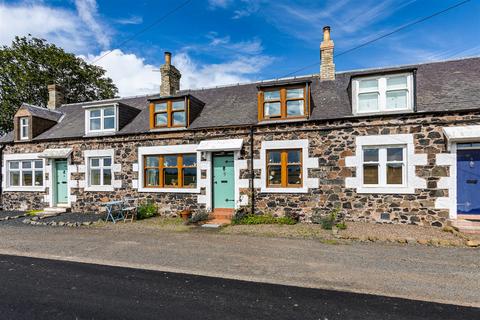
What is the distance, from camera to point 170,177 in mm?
12406

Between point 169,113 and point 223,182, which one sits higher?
point 169,113

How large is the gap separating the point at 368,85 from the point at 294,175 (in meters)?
4.67

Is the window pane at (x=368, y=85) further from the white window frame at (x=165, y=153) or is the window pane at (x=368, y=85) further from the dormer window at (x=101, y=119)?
the dormer window at (x=101, y=119)

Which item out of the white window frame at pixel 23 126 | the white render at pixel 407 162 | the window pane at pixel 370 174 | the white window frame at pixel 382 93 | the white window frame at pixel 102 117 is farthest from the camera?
the white window frame at pixel 23 126

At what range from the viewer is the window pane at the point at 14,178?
1509 centimetres

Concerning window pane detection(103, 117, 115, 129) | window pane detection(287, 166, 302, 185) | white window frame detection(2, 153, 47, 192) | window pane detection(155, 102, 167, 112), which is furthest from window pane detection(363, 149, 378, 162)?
white window frame detection(2, 153, 47, 192)

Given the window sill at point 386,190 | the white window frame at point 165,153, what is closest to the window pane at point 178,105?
the white window frame at point 165,153

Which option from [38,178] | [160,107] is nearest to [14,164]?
[38,178]

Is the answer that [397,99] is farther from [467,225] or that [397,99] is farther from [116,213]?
[116,213]

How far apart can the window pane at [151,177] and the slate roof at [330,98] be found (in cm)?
208

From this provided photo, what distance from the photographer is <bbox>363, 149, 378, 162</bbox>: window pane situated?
10039mm

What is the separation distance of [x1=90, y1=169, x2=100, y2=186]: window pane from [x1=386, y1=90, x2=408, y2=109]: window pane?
14059 mm

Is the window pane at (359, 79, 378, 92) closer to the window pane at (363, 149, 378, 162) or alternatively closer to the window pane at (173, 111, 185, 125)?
the window pane at (363, 149, 378, 162)

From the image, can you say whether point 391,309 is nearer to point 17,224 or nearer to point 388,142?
point 388,142
